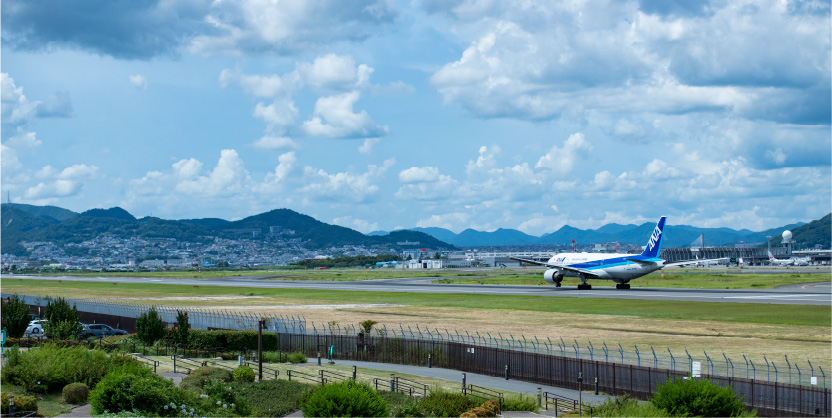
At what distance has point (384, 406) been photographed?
27.4m

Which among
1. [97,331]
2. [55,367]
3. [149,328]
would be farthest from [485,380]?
[97,331]

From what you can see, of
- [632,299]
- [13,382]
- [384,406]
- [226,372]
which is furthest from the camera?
[632,299]

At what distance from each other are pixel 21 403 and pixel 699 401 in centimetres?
2404

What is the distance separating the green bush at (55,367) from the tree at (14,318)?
74.6 feet

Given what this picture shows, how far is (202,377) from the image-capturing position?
37.2m

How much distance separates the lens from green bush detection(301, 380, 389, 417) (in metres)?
26.0

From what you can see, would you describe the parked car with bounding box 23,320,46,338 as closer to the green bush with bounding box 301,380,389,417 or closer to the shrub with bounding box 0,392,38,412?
the shrub with bounding box 0,392,38,412

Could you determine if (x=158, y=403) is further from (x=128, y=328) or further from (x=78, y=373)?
(x=128, y=328)

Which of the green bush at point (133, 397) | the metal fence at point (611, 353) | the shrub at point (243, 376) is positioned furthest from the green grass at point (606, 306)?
the green bush at point (133, 397)

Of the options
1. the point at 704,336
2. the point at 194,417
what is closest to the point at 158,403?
the point at 194,417

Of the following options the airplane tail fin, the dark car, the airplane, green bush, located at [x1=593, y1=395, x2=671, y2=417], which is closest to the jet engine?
the airplane

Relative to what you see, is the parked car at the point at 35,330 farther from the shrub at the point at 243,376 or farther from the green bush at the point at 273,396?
the green bush at the point at 273,396

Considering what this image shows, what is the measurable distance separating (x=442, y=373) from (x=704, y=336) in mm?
20150

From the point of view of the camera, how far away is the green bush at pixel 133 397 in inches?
Answer: 1134
